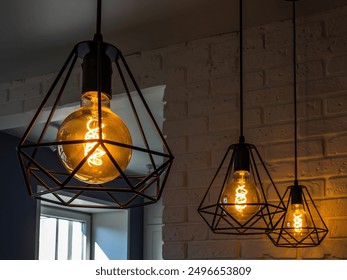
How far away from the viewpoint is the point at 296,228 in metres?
1.22

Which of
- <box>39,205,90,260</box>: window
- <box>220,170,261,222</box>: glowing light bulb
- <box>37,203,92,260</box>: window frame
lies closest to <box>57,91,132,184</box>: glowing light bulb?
<box>220,170,261,222</box>: glowing light bulb

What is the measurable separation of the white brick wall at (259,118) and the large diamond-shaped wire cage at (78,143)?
0.38 ft

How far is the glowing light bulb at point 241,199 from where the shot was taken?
0.96 metres

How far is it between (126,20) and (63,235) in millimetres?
2425

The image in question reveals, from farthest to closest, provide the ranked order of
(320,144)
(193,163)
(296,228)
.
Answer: (193,163)
(320,144)
(296,228)

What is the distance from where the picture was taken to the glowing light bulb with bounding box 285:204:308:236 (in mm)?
1231

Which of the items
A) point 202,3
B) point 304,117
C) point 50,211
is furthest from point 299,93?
point 50,211

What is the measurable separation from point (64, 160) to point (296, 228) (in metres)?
0.76

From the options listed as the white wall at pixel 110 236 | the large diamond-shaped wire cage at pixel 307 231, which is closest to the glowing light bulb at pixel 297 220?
the large diamond-shaped wire cage at pixel 307 231

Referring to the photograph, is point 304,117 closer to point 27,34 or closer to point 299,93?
point 299,93

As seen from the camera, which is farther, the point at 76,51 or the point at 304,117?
the point at 304,117

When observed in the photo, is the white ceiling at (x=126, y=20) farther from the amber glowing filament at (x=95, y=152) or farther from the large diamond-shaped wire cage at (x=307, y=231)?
the amber glowing filament at (x=95, y=152)
